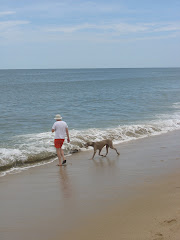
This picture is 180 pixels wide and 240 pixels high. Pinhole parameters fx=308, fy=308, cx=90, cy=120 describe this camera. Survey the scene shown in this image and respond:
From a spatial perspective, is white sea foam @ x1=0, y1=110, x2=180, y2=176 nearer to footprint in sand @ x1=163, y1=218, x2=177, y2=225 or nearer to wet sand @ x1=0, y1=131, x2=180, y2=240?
wet sand @ x1=0, y1=131, x2=180, y2=240

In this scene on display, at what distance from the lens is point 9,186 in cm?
699

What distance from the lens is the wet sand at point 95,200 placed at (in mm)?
4629

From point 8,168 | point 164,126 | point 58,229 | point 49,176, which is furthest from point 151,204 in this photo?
point 164,126

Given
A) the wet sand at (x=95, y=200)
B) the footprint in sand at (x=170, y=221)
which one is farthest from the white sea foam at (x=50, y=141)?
the footprint in sand at (x=170, y=221)

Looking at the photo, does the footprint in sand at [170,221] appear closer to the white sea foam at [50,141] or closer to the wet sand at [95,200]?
the wet sand at [95,200]

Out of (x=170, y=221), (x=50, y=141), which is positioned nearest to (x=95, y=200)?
(x=170, y=221)

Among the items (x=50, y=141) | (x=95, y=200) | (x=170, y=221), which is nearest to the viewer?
(x=170, y=221)

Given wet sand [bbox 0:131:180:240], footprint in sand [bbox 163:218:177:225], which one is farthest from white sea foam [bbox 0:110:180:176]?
footprint in sand [bbox 163:218:177:225]

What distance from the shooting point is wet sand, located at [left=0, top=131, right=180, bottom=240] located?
15.2 ft

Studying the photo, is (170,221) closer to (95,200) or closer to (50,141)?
(95,200)

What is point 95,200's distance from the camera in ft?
19.2

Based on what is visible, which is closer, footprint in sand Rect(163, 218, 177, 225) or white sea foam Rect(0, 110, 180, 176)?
footprint in sand Rect(163, 218, 177, 225)

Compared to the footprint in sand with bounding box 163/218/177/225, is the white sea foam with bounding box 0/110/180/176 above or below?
below

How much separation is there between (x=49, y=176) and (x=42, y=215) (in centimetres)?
252
